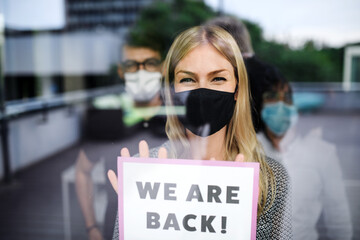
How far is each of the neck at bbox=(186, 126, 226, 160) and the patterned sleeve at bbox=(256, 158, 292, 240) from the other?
6.2 inches

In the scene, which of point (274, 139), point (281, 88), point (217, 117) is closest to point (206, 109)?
point (217, 117)

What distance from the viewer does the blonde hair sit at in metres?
0.88

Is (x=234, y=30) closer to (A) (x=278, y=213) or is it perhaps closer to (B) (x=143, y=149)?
(B) (x=143, y=149)

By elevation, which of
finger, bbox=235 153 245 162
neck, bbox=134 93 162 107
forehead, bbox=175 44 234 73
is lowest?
finger, bbox=235 153 245 162

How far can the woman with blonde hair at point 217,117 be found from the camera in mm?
877

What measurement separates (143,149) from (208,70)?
0.99 feet

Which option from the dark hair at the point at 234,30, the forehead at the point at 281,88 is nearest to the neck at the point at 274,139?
the forehead at the point at 281,88

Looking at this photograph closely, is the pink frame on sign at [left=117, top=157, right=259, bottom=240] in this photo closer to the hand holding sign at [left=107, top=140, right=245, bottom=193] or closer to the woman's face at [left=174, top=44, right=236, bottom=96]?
the hand holding sign at [left=107, top=140, right=245, bottom=193]

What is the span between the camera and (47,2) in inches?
171

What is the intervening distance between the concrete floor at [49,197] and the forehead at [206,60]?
3.54 feet

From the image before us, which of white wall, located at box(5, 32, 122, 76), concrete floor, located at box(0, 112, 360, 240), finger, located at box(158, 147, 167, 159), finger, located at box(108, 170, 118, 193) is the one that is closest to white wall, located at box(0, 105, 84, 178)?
concrete floor, located at box(0, 112, 360, 240)

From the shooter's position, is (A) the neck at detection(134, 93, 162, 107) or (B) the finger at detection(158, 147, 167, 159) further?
(A) the neck at detection(134, 93, 162, 107)

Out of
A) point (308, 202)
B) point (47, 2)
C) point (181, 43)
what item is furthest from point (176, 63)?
point (47, 2)

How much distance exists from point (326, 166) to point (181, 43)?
3.17 feet
